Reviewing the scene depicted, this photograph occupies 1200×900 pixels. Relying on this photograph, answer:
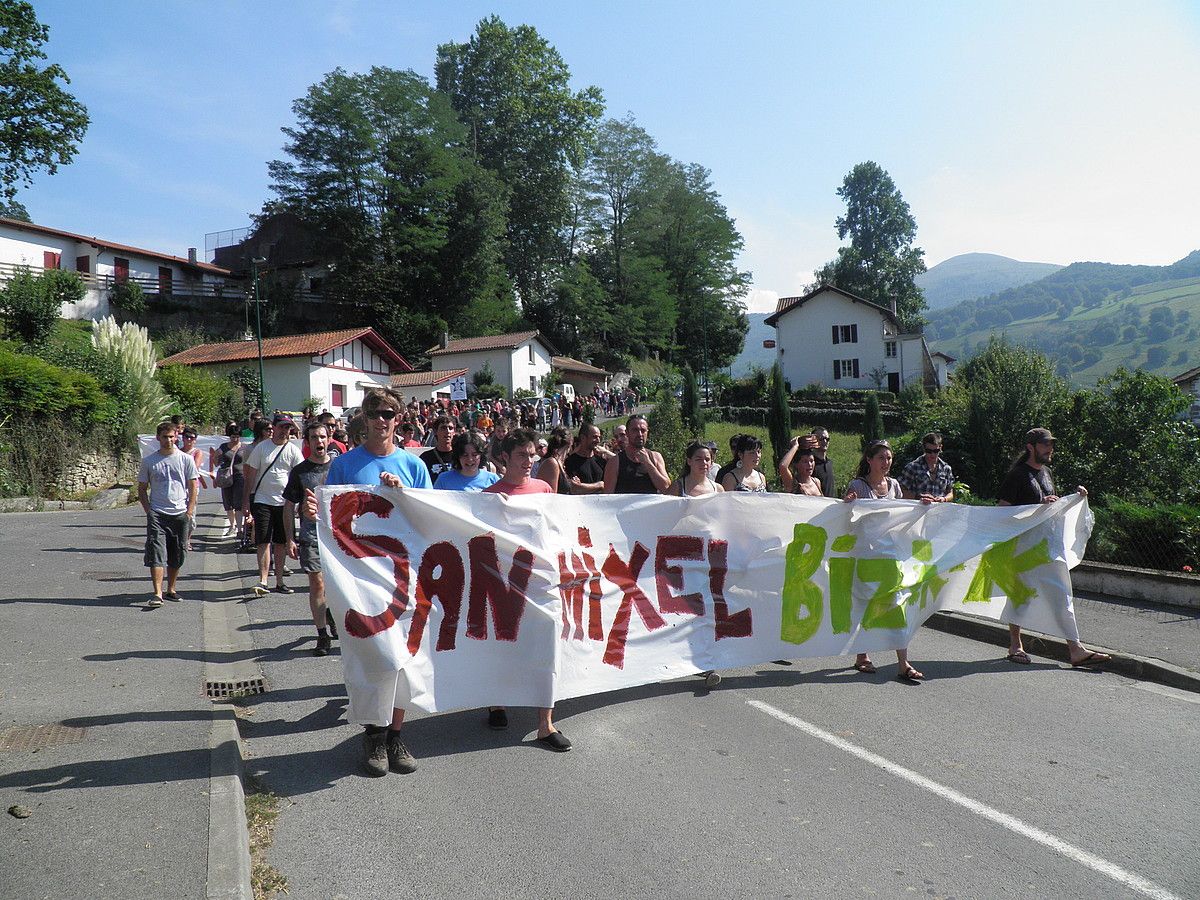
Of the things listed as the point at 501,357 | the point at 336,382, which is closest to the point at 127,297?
the point at 336,382

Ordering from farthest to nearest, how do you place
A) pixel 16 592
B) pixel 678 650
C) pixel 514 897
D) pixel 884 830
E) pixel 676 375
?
pixel 676 375 < pixel 16 592 < pixel 678 650 < pixel 884 830 < pixel 514 897

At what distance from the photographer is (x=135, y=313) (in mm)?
52281

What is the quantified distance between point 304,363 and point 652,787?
43.8 metres

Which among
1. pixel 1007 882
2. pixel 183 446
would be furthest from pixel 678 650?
pixel 183 446

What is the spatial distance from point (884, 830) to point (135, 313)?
57.1 meters

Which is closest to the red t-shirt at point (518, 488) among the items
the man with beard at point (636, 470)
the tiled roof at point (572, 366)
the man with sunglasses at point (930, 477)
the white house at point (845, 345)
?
the man with beard at point (636, 470)

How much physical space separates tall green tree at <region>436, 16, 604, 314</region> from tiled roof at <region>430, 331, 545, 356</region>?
38.4 feet

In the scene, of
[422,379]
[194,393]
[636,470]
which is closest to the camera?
[636,470]

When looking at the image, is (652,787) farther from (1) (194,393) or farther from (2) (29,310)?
(2) (29,310)

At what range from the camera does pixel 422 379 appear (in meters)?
53.3

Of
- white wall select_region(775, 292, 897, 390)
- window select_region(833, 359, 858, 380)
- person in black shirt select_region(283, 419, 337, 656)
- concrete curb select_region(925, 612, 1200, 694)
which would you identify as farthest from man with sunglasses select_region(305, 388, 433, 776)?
window select_region(833, 359, 858, 380)

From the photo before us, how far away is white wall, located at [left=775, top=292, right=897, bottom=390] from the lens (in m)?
66.9

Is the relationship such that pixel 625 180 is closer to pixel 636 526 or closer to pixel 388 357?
pixel 388 357

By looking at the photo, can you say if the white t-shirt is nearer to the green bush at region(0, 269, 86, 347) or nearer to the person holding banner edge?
the person holding banner edge
